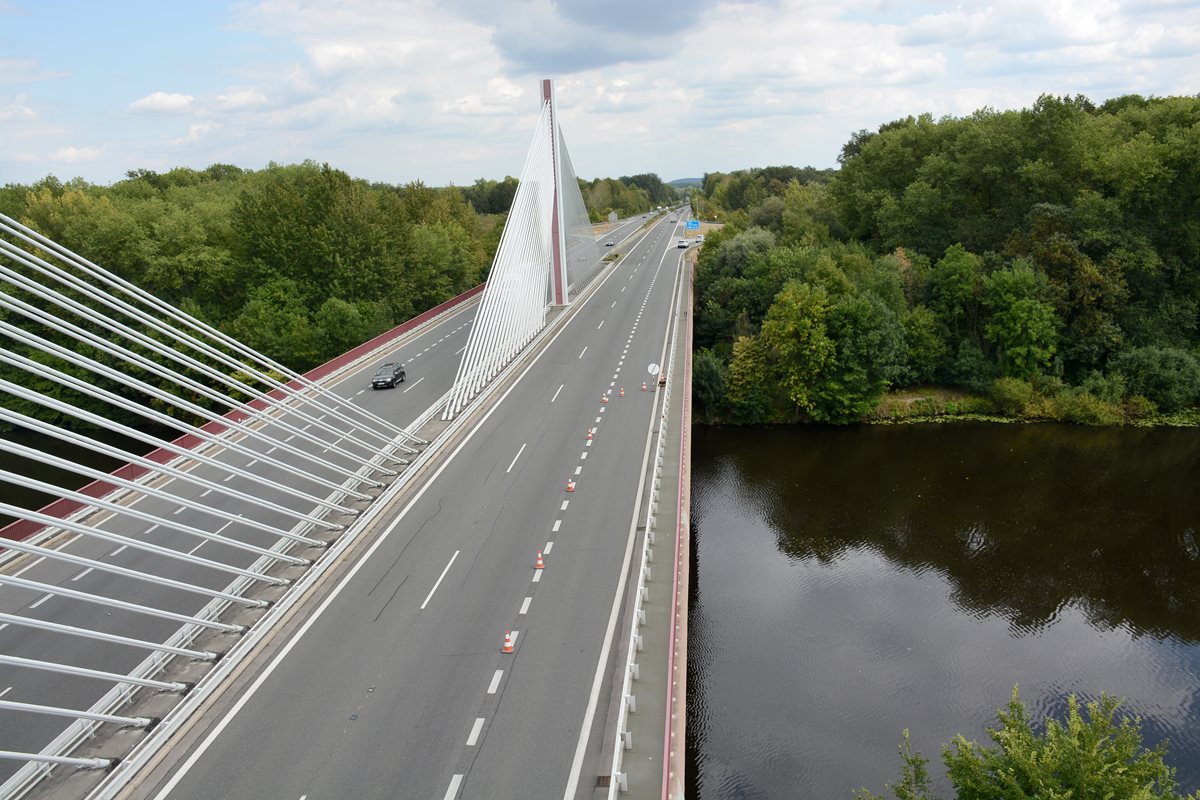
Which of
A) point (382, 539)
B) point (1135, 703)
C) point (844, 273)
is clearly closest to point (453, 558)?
point (382, 539)

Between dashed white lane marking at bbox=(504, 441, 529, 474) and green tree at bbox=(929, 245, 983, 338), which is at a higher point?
green tree at bbox=(929, 245, 983, 338)

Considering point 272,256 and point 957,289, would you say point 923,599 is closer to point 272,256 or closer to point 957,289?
point 957,289

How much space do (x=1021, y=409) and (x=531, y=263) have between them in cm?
3177

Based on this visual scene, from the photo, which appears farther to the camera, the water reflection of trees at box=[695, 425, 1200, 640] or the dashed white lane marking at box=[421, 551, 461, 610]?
the water reflection of trees at box=[695, 425, 1200, 640]

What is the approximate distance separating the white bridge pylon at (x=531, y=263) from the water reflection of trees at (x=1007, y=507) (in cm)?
1306

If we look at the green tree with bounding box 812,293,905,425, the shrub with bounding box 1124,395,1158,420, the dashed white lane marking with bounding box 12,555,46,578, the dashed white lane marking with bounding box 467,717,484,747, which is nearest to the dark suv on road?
the dashed white lane marking with bounding box 12,555,46,578

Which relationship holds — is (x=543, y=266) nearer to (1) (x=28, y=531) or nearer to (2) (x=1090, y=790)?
(1) (x=28, y=531)

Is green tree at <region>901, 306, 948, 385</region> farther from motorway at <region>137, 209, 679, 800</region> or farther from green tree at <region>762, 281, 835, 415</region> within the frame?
motorway at <region>137, 209, 679, 800</region>

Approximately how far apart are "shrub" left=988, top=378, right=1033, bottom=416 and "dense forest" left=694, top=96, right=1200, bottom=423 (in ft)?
0.35

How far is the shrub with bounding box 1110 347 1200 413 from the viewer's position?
43.5 m

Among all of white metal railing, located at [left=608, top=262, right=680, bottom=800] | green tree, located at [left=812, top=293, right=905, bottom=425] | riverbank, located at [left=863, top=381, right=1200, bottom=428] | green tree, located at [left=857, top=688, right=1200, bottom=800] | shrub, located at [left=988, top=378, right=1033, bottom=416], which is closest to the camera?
green tree, located at [left=857, top=688, right=1200, bottom=800]

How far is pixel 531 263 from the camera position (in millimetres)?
45312

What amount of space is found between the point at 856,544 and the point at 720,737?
42.2ft

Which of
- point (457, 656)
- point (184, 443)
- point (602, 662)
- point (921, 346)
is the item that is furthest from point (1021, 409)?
point (184, 443)
